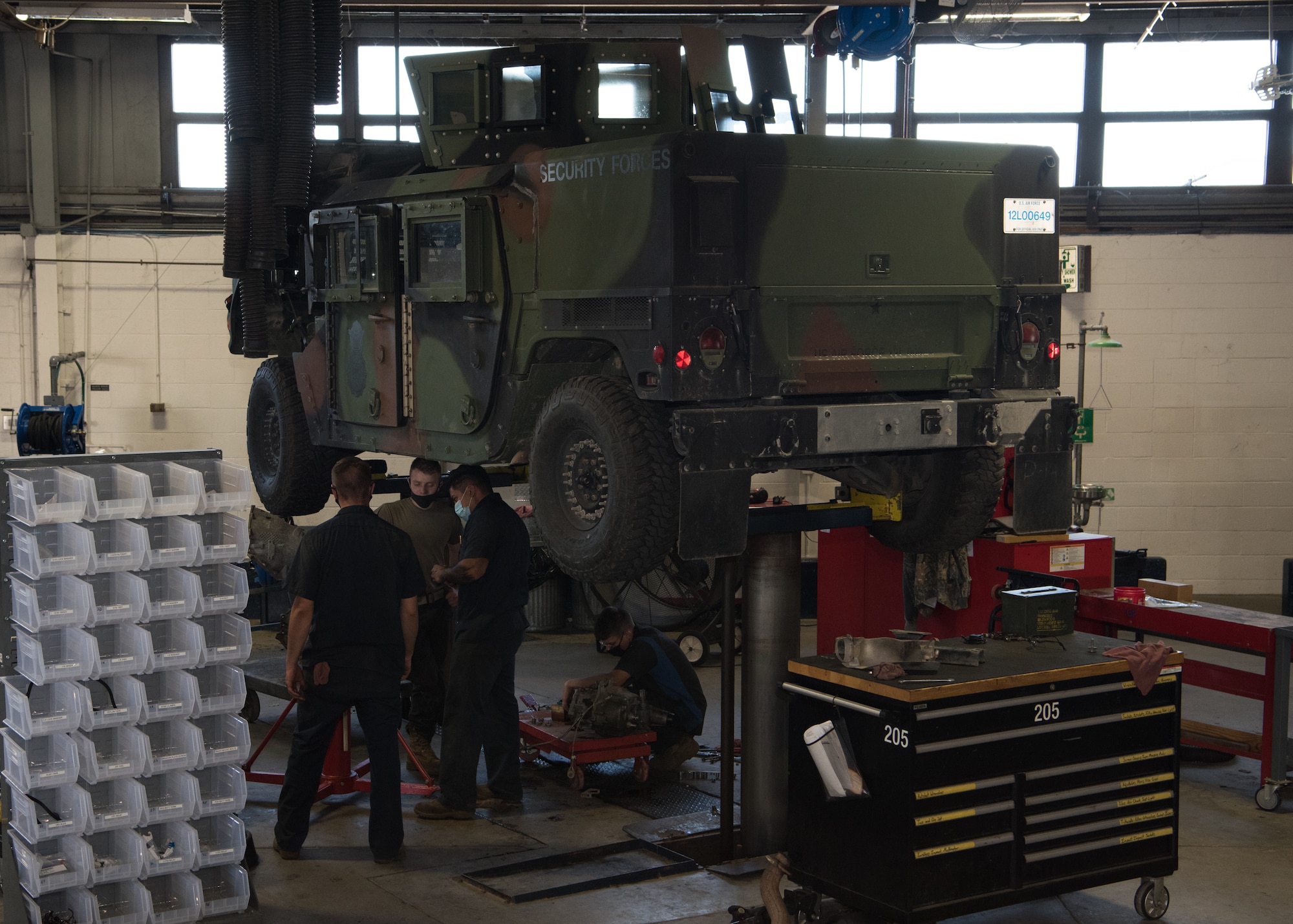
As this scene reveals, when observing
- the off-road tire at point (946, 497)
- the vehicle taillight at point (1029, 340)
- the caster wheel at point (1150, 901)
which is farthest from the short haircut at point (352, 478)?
the caster wheel at point (1150, 901)

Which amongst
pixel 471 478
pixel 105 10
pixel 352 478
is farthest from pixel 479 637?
pixel 105 10

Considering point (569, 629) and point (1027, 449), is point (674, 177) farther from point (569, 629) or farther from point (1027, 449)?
point (569, 629)

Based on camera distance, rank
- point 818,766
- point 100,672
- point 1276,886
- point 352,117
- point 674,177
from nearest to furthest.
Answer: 1. point 674,177
2. point 100,672
3. point 818,766
4. point 1276,886
5. point 352,117

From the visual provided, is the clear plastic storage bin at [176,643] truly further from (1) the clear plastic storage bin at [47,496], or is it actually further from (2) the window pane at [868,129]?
(2) the window pane at [868,129]

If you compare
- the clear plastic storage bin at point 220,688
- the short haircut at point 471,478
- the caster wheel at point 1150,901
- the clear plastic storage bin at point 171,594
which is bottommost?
the caster wheel at point 1150,901

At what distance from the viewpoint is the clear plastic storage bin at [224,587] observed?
5.27 meters

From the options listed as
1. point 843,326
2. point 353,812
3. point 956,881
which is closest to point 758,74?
point 843,326

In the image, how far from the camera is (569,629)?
477 inches

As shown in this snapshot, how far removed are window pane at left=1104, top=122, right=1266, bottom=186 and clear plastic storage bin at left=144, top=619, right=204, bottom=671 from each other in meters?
9.48

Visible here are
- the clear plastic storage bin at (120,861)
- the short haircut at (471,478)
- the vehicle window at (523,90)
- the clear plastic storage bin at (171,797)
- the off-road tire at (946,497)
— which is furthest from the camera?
the short haircut at (471,478)

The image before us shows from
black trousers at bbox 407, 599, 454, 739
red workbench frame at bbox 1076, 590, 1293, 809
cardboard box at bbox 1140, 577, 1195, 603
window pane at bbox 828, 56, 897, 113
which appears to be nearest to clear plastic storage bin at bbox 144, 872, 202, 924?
black trousers at bbox 407, 599, 454, 739

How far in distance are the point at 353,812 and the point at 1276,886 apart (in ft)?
14.6

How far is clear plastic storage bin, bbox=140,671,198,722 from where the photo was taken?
201 inches

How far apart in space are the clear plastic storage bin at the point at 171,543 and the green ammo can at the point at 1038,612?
3.30 metres
